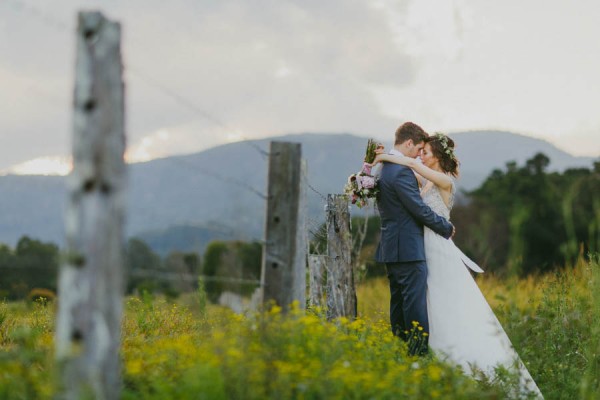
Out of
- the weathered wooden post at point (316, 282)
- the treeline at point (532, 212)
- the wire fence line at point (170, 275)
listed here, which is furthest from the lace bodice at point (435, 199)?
the treeline at point (532, 212)

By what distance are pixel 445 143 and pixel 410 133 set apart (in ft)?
1.47

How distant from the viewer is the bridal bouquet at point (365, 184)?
7078 mm

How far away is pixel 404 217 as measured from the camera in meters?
7.02

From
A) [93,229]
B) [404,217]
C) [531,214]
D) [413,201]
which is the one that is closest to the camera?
[93,229]

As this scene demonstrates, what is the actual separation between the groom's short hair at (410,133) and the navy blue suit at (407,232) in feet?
1.02

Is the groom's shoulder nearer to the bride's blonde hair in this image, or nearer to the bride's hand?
the bride's hand

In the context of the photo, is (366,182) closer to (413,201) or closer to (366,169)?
(366,169)

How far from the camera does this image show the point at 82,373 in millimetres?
3203

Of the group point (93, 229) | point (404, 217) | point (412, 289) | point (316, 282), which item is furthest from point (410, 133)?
point (93, 229)

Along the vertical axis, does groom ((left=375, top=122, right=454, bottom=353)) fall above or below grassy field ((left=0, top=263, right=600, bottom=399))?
above

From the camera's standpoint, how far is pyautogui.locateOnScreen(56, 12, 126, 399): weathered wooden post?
3188mm

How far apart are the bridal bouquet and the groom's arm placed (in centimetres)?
26

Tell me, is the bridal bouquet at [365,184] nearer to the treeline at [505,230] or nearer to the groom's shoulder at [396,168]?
the groom's shoulder at [396,168]

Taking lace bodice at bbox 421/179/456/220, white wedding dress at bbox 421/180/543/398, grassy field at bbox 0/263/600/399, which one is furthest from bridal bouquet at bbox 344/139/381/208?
grassy field at bbox 0/263/600/399
